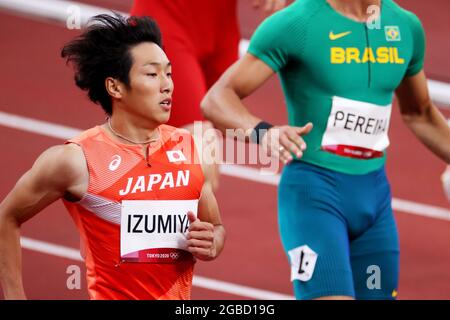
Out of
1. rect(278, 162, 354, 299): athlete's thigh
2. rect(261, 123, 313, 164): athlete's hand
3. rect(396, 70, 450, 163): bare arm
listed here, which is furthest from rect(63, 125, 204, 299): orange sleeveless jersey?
rect(396, 70, 450, 163): bare arm

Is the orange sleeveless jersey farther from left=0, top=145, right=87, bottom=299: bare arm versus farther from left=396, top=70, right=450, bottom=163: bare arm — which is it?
left=396, top=70, right=450, bottom=163: bare arm

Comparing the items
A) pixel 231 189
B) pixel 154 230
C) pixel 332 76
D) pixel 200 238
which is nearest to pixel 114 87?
pixel 154 230

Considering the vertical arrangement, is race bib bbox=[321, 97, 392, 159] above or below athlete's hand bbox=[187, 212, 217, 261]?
above

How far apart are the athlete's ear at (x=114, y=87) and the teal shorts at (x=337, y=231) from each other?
39.8 inches

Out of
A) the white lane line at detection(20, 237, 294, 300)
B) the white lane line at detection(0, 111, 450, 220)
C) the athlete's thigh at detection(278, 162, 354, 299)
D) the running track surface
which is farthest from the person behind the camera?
the white lane line at detection(0, 111, 450, 220)

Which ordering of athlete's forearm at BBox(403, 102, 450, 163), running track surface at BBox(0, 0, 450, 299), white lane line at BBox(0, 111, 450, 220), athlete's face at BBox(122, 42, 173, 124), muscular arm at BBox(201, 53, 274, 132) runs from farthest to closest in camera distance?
white lane line at BBox(0, 111, 450, 220)
running track surface at BBox(0, 0, 450, 299)
athlete's forearm at BBox(403, 102, 450, 163)
muscular arm at BBox(201, 53, 274, 132)
athlete's face at BBox(122, 42, 173, 124)

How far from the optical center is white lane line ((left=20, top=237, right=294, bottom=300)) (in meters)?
7.59

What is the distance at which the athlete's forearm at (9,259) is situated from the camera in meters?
4.37

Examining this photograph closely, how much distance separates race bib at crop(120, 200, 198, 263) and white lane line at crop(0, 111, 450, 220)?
449cm

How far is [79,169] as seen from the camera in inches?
173
